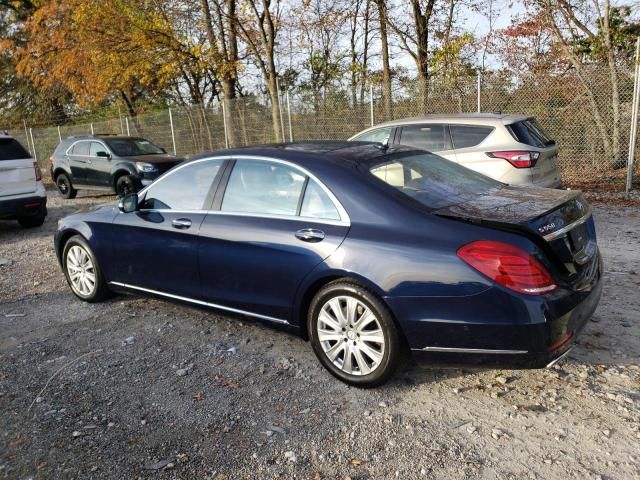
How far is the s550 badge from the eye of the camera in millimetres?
2943

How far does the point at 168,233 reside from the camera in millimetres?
4316

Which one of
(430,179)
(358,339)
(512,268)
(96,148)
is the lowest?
(358,339)

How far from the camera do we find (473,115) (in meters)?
7.86

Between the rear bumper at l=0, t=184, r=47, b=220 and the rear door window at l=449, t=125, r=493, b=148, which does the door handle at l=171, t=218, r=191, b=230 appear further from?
the rear bumper at l=0, t=184, r=47, b=220

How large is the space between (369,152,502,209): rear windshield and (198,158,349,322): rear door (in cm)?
46

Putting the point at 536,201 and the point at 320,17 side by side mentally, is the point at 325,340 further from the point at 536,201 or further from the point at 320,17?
the point at 320,17

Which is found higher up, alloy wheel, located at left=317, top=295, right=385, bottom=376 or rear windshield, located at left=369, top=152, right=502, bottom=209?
rear windshield, located at left=369, top=152, right=502, bottom=209

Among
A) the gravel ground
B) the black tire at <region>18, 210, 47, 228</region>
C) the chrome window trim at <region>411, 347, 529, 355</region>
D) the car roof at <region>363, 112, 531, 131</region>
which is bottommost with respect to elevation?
the gravel ground

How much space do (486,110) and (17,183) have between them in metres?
9.25

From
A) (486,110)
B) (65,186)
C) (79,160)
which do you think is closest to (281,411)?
(486,110)

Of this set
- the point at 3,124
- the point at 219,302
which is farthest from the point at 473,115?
the point at 3,124

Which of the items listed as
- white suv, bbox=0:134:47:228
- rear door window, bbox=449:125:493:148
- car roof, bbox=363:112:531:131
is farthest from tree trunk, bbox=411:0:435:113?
white suv, bbox=0:134:47:228

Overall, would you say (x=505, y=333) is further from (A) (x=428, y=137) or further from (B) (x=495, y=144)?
(A) (x=428, y=137)

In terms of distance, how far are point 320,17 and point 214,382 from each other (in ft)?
57.2
